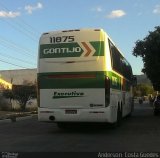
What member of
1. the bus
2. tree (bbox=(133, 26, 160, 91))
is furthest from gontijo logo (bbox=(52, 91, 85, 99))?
tree (bbox=(133, 26, 160, 91))

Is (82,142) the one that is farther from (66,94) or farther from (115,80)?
(115,80)

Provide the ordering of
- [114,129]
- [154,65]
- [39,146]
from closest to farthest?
[39,146] < [114,129] < [154,65]

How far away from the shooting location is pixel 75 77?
1847cm

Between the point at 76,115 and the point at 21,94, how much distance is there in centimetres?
3663

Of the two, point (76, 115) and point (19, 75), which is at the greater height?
point (19, 75)

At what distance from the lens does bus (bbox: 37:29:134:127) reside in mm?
18188

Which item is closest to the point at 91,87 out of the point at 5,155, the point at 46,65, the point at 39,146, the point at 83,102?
the point at 83,102

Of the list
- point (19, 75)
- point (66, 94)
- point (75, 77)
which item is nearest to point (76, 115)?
point (66, 94)

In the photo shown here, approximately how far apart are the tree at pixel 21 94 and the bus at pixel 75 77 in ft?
117

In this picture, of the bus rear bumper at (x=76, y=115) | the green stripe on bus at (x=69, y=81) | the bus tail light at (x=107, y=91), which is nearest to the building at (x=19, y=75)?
the green stripe on bus at (x=69, y=81)

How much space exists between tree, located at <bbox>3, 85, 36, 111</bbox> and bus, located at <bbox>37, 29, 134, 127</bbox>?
35.5 m

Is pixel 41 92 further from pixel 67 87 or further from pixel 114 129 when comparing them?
pixel 114 129

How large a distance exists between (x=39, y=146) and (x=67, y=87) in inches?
186

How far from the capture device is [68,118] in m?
18.4
